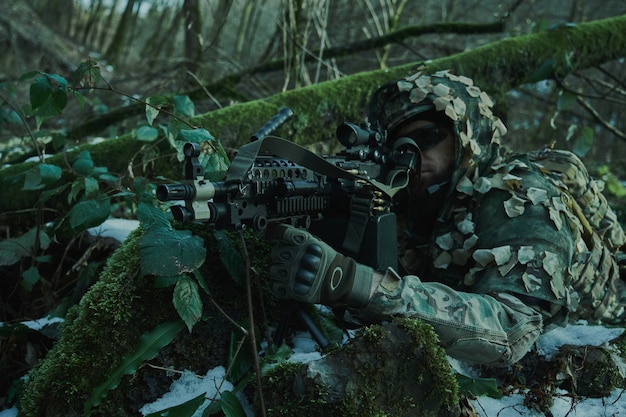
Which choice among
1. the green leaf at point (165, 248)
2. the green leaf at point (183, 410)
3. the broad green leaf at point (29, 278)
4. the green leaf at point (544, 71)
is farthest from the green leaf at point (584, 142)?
the broad green leaf at point (29, 278)

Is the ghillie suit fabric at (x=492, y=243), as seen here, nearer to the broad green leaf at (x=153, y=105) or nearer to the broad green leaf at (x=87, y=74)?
the broad green leaf at (x=153, y=105)

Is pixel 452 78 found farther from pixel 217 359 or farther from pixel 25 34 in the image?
pixel 25 34

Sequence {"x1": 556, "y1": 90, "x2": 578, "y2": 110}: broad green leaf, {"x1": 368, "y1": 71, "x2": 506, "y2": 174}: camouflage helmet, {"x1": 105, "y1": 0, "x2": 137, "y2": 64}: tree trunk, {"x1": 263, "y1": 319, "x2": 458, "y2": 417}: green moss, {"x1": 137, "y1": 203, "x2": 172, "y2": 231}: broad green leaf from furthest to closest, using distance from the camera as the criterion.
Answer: {"x1": 105, "y1": 0, "x2": 137, "y2": 64}: tree trunk, {"x1": 556, "y1": 90, "x2": 578, "y2": 110}: broad green leaf, {"x1": 368, "y1": 71, "x2": 506, "y2": 174}: camouflage helmet, {"x1": 137, "y1": 203, "x2": 172, "y2": 231}: broad green leaf, {"x1": 263, "y1": 319, "x2": 458, "y2": 417}: green moss

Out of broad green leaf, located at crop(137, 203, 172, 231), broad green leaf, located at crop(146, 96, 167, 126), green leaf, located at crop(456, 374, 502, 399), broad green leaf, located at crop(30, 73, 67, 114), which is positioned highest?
broad green leaf, located at crop(30, 73, 67, 114)

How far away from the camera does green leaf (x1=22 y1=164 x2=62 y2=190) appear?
2947 mm

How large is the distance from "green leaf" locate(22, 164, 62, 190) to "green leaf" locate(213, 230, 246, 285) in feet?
3.90

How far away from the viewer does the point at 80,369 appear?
2047 mm

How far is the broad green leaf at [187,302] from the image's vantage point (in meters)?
2.04

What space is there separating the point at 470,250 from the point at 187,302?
1.58 meters

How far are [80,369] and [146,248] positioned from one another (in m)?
0.52

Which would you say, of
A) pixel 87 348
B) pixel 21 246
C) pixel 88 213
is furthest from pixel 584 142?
pixel 21 246

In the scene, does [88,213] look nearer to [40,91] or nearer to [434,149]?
[40,91]

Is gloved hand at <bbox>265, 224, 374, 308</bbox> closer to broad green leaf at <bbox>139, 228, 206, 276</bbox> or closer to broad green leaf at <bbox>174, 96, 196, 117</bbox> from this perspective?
Result: broad green leaf at <bbox>139, 228, 206, 276</bbox>

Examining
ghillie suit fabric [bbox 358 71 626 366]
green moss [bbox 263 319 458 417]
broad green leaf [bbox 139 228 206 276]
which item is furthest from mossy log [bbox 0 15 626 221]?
green moss [bbox 263 319 458 417]
